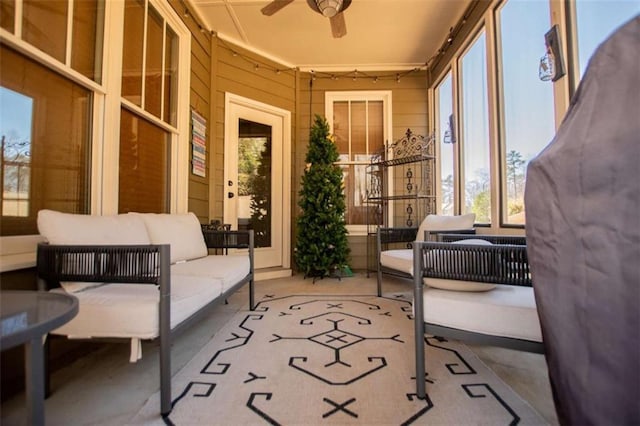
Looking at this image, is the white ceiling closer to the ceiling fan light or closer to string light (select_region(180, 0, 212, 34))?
string light (select_region(180, 0, 212, 34))

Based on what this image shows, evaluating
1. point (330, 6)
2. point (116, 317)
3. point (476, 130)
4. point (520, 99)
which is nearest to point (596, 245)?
point (116, 317)

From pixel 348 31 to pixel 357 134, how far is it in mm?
1346

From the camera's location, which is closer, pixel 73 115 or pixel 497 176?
pixel 73 115

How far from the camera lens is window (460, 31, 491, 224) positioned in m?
2.80

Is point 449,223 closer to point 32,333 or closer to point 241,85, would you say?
point 32,333

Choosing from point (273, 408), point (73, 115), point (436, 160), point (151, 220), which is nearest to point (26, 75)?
point (73, 115)

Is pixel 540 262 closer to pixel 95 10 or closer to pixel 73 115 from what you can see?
pixel 73 115

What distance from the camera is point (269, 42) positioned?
11.9 feet

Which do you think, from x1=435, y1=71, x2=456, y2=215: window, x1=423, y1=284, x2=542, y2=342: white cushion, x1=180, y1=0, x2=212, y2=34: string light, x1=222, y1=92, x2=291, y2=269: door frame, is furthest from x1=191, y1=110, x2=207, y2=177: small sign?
x1=435, y1=71, x2=456, y2=215: window

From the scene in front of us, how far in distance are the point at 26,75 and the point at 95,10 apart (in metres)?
0.74

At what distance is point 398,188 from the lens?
418 centimetres

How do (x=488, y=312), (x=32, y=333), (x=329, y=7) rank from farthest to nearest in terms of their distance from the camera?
(x=329, y=7)
(x=488, y=312)
(x=32, y=333)

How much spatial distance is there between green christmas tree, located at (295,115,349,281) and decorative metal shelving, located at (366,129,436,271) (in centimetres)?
60

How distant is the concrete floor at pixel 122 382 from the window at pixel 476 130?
1640mm
